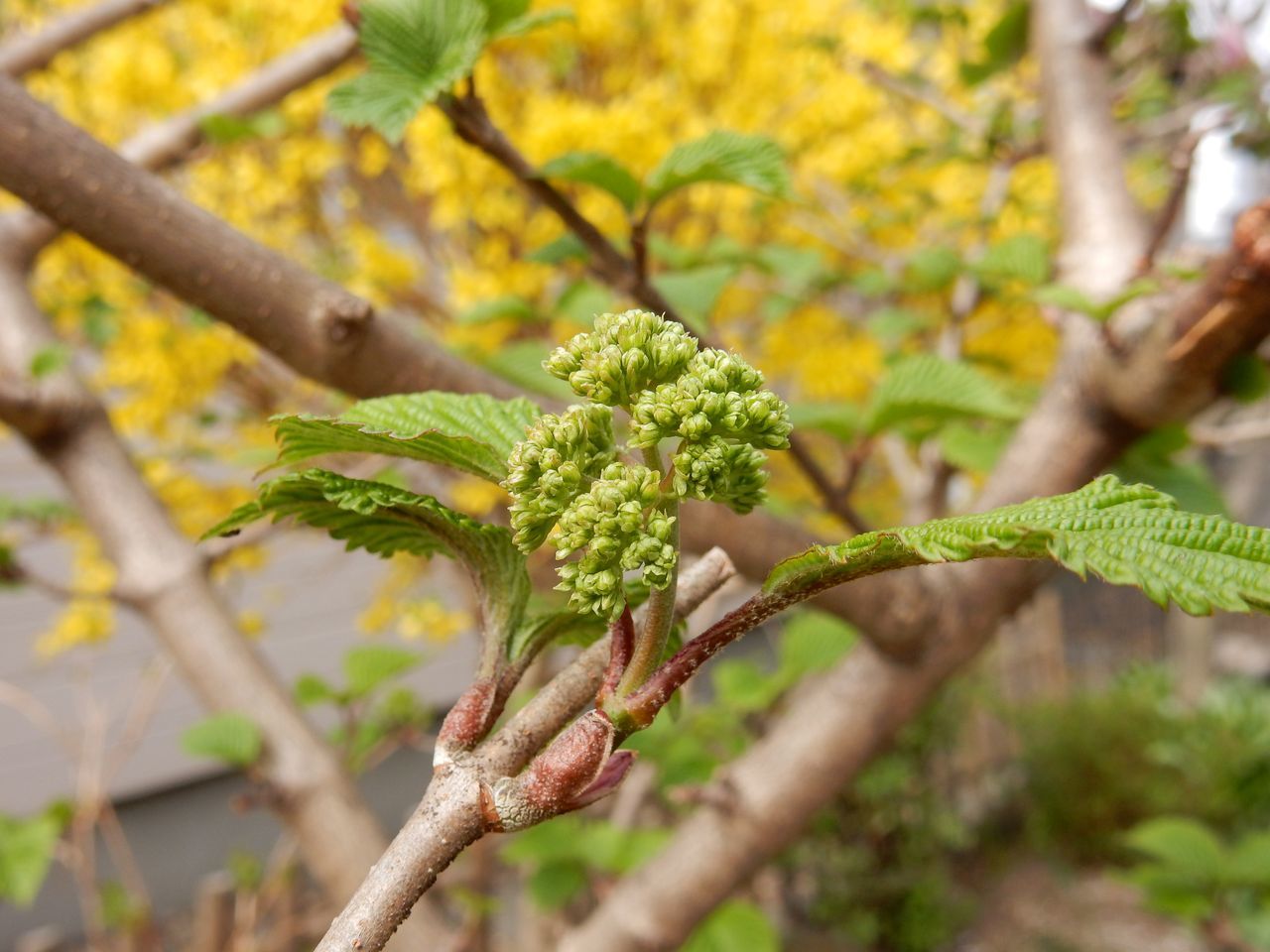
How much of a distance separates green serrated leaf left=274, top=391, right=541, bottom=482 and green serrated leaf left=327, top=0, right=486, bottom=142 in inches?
9.2

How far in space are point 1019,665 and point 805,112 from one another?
13.4ft

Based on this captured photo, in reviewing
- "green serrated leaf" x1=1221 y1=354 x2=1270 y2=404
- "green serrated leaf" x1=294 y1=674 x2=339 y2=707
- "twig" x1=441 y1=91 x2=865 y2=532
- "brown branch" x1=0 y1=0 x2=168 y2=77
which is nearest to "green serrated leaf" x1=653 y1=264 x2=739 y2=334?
"twig" x1=441 y1=91 x2=865 y2=532

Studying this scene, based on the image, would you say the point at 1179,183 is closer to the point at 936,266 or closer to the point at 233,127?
the point at 936,266

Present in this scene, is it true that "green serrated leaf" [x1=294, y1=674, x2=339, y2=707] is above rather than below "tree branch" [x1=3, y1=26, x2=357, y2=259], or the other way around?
below

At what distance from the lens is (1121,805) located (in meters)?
3.86

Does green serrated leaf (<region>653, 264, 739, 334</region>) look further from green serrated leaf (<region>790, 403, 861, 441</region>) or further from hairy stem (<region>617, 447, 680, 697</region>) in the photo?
hairy stem (<region>617, 447, 680, 697</region>)

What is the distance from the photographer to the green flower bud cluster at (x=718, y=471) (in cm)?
25

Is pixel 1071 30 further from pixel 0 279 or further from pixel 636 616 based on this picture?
pixel 0 279

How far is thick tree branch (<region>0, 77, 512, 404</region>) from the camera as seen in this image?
413 mm

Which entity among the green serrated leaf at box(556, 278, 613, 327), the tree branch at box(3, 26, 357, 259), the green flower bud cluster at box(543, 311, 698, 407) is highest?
the tree branch at box(3, 26, 357, 259)

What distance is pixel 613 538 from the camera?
240mm

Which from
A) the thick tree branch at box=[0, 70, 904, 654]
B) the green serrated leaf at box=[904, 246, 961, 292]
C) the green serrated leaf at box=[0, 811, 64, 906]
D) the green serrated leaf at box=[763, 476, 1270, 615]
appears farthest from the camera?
the green serrated leaf at box=[0, 811, 64, 906]

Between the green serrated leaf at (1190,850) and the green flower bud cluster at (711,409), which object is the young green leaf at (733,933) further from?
the green flower bud cluster at (711,409)

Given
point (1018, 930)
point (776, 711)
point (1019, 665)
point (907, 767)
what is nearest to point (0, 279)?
point (776, 711)
